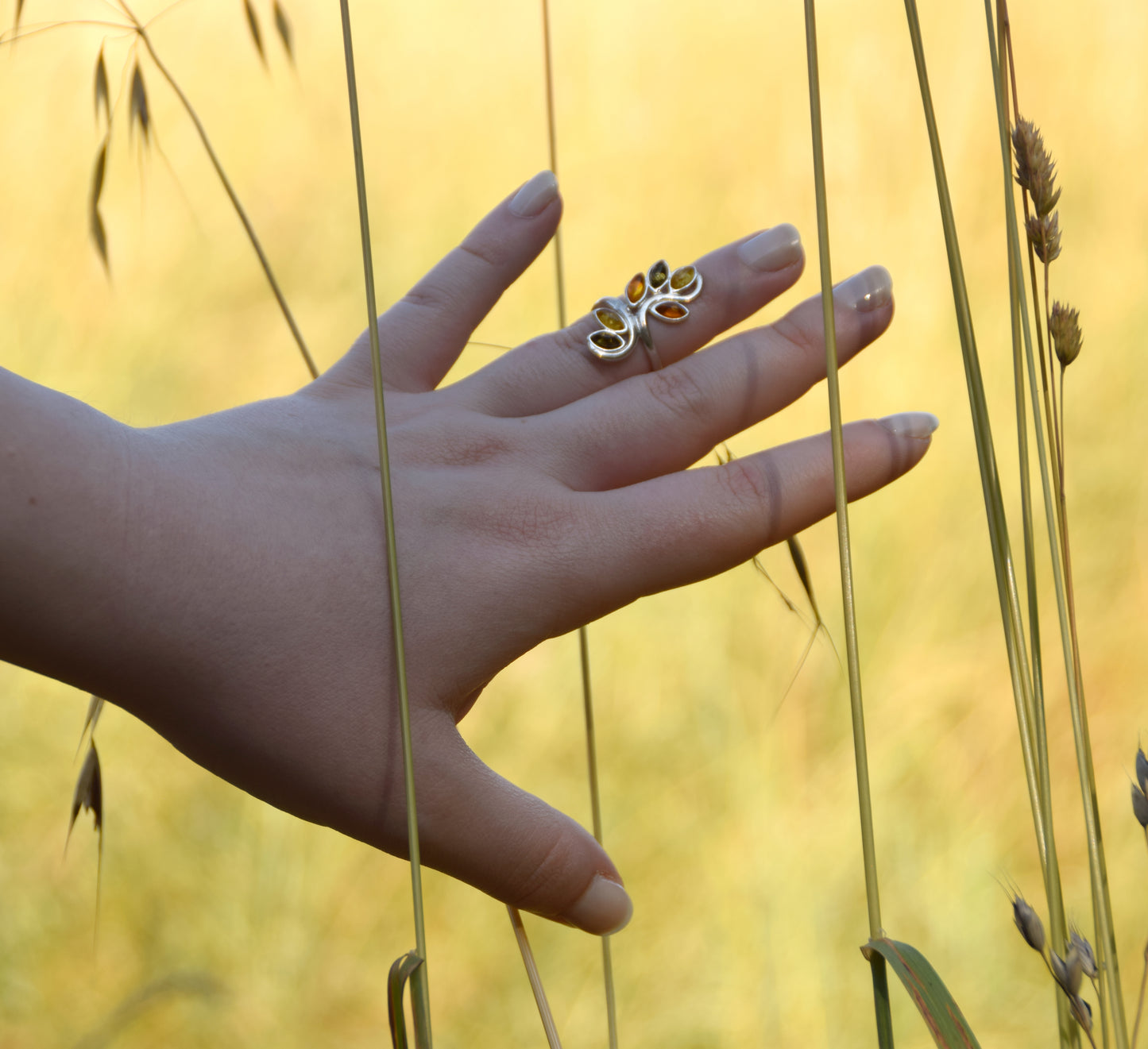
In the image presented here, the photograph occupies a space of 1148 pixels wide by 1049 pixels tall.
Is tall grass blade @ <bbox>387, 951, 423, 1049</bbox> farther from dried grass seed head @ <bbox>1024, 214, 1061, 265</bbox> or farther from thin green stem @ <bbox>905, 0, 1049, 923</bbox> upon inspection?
dried grass seed head @ <bbox>1024, 214, 1061, 265</bbox>

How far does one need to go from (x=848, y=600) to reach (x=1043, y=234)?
20cm

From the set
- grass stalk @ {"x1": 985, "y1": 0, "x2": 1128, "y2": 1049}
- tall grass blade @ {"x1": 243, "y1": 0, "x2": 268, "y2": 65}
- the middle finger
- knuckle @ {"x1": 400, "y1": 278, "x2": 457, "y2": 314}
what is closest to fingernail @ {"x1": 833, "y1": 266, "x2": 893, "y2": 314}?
the middle finger

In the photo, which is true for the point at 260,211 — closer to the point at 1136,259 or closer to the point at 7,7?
the point at 7,7

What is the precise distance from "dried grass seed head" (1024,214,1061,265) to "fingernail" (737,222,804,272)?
12.4 inches

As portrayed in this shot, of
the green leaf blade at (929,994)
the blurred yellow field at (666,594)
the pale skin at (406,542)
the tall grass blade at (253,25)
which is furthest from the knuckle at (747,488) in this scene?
the blurred yellow field at (666,594)

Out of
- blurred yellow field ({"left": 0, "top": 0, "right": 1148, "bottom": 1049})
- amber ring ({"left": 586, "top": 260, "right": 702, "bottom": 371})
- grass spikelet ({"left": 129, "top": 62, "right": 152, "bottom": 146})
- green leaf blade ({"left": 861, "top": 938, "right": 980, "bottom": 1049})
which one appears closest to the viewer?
green leaf blade ({"left": 861, "top": 938, "right": 980, "bottom": 1049})

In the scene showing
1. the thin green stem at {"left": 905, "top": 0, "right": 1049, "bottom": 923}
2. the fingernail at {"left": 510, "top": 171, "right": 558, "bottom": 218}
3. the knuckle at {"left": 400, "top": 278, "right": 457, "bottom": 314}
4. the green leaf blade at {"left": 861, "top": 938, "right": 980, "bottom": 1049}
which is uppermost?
the fingernail at {"left": 510, "top": 171, "right": 558, "bottom": 218}

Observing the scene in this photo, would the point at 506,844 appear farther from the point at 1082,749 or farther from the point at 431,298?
the point at 431,298

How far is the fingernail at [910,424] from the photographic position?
60 cm

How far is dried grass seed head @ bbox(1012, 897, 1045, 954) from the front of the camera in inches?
14.8

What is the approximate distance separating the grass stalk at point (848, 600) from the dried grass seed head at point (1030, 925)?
10cm

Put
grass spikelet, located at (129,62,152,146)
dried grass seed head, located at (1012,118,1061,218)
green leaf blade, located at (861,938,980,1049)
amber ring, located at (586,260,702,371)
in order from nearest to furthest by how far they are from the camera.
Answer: green leaf blade, located at (861,938,980,1049), dried grass seed head, located at (1012,118,1061,218), grass spikelet, located at (129,62,152,146), amber ring, located at (586,260,702,371)

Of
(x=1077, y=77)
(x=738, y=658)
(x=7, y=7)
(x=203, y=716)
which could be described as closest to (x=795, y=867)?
(x=738, y=658)

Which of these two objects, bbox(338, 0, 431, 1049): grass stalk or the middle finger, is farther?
the middle finger
